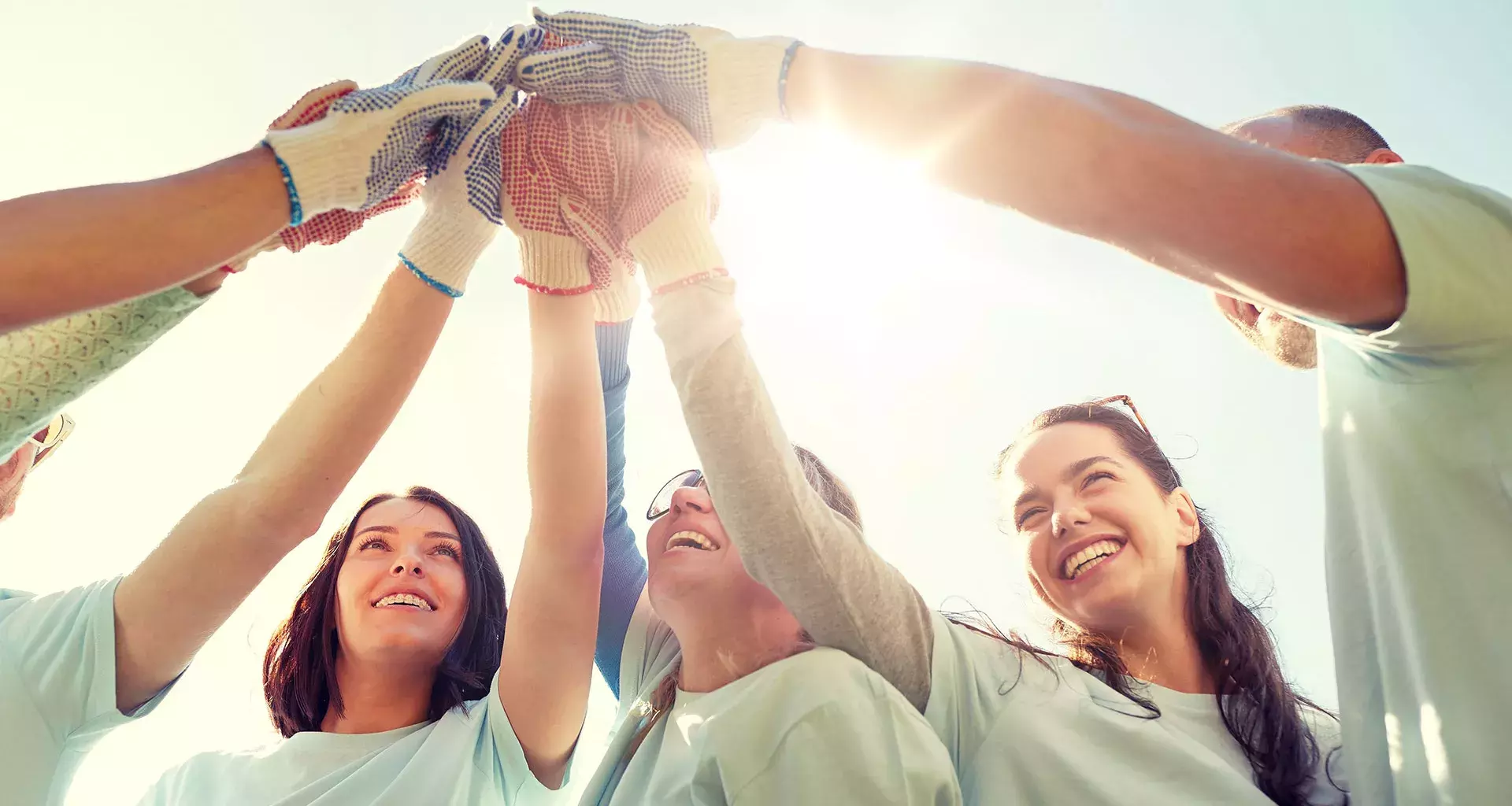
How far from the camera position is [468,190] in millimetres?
3066

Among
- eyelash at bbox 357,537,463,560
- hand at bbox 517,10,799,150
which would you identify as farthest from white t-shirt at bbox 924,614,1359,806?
eyelash at bbox 357,537,463,560

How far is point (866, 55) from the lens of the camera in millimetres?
2354

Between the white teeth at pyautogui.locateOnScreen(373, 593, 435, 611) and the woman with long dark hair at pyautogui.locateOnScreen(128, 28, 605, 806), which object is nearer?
the woman with long dark hair at pyautogui.locateOnScreen(128, 28, 605, 806)

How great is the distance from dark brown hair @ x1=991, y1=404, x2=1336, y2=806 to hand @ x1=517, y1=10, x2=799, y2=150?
1724mm

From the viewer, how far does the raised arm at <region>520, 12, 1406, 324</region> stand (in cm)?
174

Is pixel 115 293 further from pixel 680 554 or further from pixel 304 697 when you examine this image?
pixel 304 697

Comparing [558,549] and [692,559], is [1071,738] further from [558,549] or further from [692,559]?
[558,549]

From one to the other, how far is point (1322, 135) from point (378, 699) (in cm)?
→ 374

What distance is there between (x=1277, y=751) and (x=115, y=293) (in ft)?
10.4

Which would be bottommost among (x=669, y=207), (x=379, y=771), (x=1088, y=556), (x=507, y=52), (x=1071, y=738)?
(x=1071, y=738)

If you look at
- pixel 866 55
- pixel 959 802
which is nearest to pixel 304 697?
pixel 959 802

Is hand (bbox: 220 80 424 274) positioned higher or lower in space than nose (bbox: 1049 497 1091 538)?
higher

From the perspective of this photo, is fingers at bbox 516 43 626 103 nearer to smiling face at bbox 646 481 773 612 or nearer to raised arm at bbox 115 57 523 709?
raised arm at bbox 115 57 523 709

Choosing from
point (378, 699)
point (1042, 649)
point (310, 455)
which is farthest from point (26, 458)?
point (1042, 649)
